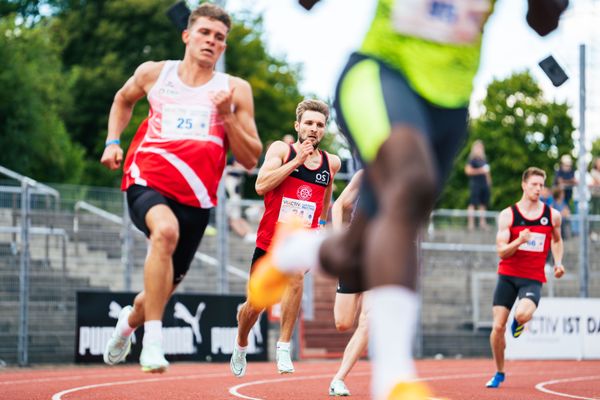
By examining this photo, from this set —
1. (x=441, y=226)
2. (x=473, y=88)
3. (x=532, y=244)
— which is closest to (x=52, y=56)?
(x=441, y=226)

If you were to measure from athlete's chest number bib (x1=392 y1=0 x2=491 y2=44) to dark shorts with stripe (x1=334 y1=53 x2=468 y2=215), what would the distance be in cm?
23

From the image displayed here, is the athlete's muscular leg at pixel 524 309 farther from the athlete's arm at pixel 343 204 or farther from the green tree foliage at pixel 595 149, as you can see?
the green tree foliage at pixel 595 149

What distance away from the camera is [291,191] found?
1020 cm

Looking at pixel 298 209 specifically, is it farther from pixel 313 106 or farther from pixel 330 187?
pixel 313 106

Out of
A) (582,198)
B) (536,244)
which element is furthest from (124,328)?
(582,198)

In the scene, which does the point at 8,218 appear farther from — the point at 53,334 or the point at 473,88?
the point at 473,88

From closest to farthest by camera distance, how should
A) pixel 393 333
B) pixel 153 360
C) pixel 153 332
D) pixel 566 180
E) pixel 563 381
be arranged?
pixel 393 333
pixel 153 360
pixel 153 332
pixel 563 381
pixel 566 180

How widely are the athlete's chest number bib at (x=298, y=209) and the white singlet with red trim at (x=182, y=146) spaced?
206 cm

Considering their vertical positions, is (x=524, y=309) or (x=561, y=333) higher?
(x=524, y=309)

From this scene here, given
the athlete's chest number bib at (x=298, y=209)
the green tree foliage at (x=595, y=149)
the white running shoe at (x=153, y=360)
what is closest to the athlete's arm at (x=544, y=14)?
the white running shoe at (x=153, y=360)

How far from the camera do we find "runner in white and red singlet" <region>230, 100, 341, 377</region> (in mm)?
10000

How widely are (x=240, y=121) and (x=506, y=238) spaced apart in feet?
21.0

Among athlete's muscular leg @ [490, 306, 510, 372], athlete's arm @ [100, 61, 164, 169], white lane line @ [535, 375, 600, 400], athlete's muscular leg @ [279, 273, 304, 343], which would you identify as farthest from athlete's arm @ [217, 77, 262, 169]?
athlete's muscular leg @ [490, 306, 510, 372]

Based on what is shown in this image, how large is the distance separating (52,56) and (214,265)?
22.2m
